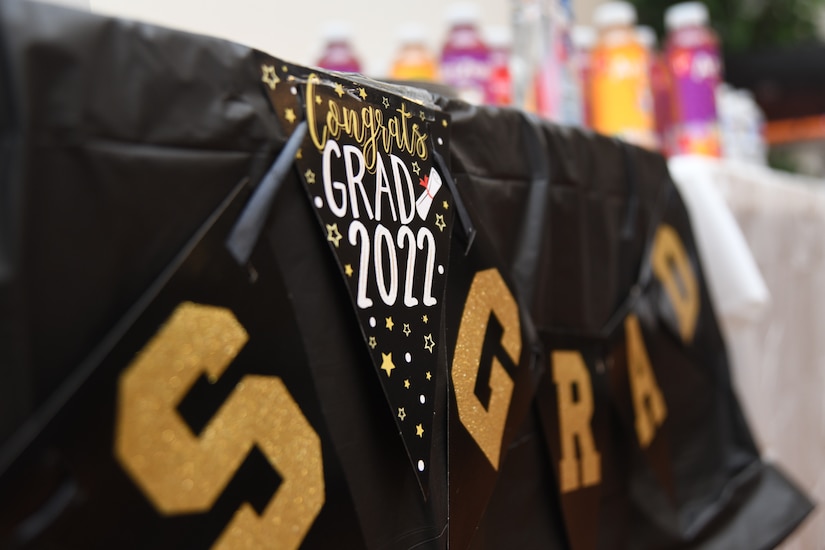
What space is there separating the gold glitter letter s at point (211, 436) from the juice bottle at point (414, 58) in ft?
2.88

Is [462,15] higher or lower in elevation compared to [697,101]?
higher

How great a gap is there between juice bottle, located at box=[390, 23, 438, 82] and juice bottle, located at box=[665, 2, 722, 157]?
1.65ft

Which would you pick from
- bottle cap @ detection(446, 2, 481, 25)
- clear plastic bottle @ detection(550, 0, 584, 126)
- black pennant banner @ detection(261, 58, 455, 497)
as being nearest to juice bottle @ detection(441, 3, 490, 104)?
bottle cap @ detection(446, 2, 481, 25)

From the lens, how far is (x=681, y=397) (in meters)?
1.08

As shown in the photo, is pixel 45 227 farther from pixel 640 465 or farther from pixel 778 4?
pixel 778 4

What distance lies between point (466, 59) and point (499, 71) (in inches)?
2.5

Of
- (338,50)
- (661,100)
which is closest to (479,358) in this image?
(338,50)

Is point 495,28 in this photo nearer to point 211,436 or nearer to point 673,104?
point 673,104

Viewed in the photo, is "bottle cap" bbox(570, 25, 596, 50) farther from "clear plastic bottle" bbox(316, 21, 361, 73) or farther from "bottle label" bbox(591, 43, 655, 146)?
"clear plastic bottle" bbox(316, 21, 361, 73)

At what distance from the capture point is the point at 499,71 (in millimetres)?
1230

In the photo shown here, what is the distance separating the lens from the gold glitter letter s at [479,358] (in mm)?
629

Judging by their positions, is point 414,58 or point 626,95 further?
point 626,95

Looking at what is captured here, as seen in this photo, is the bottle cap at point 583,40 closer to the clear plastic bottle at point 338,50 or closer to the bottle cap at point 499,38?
the bottle cap at point 499,38

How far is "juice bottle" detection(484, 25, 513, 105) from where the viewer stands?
3.97ft
